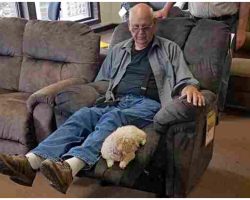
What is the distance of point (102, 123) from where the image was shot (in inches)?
77.7

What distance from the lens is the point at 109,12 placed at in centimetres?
502

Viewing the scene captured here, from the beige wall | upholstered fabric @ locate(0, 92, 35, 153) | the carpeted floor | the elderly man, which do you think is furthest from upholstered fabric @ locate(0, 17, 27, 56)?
the beige wall

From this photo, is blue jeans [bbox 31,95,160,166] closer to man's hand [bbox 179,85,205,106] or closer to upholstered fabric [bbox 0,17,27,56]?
man's hand [bbox 179,85,205,106]

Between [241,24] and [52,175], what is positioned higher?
[241,24]

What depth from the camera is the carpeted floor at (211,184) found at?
2.16 metres

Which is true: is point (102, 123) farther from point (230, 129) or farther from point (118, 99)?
point (230, 129)

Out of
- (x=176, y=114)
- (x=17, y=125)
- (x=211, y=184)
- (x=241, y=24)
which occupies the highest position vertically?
(x=241, y=24)

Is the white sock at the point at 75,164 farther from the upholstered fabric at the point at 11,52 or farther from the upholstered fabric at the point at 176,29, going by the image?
the upholstered fabric at the point at 11,52

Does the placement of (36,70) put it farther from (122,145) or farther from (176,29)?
(122,145)

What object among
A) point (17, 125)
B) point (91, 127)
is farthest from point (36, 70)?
point (91, 127)

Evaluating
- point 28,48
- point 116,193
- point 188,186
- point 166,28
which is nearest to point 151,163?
point 188,186

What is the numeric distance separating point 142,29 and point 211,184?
106 centimetres

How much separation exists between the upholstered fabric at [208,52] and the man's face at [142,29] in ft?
0.91

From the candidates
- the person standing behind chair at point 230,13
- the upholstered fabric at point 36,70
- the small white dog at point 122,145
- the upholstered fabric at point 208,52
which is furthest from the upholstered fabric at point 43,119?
the person standing behind chair at point 230,13
